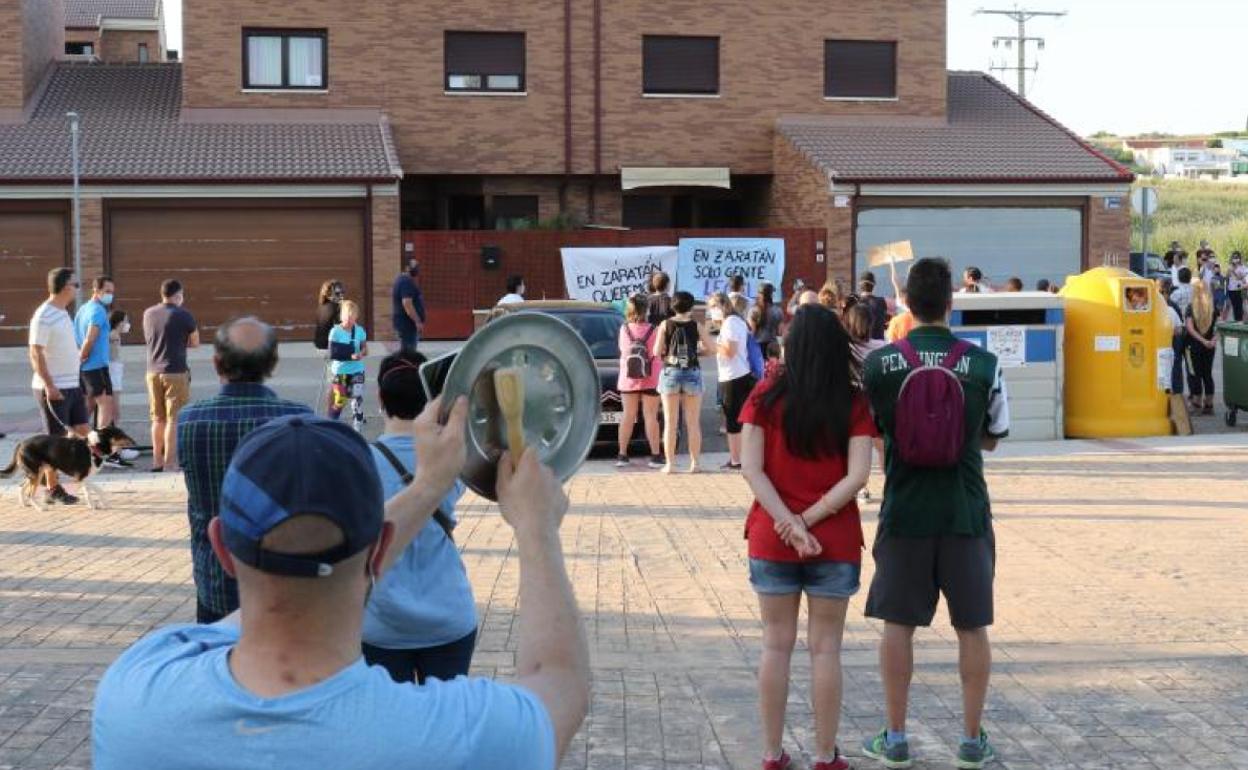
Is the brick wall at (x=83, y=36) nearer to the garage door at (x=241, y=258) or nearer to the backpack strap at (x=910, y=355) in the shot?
the garage door at (x=241, y=258)

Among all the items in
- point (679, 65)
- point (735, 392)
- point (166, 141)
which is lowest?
point (735, 392)

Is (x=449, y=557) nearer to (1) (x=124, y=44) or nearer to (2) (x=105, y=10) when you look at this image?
(2) (x=105, y=10)

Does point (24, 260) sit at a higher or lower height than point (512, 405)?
higher

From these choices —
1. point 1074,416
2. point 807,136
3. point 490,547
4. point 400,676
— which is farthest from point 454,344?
point 400,676

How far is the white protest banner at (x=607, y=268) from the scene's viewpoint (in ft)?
92.8

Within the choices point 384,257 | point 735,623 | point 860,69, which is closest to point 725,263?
point 384,257

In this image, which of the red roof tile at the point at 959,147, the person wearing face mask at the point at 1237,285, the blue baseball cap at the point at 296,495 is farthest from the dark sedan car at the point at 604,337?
the person wearing face mask at the point at 1237,285

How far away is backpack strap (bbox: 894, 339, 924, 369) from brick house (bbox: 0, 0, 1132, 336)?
24297mm

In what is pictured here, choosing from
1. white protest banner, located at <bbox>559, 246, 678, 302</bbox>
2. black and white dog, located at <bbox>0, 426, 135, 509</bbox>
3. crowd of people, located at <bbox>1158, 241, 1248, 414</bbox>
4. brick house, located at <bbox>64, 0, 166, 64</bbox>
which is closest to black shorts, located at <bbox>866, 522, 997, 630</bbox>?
black and white dog, located at <bbox>0, 426, 135, 509</bbox>

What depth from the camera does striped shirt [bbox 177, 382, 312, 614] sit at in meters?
5.00

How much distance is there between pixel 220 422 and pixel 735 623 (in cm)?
396

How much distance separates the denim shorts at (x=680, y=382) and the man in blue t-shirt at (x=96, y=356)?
4.95 metres

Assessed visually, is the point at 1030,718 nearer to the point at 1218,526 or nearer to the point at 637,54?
the point at 1218,526

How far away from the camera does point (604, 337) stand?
16891mm
